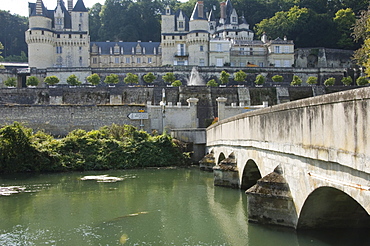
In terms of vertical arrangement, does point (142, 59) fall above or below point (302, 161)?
above

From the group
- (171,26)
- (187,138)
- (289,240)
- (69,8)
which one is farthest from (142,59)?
(289,240)

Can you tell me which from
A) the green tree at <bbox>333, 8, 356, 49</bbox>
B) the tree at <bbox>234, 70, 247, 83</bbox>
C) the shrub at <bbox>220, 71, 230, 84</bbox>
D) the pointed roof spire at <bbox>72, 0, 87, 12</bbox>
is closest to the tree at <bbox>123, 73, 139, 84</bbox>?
the shrub at <bbox>220, 71, 230, 84</bbox>

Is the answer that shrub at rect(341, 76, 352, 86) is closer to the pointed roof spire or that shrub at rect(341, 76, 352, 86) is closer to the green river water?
the pointed roof spire

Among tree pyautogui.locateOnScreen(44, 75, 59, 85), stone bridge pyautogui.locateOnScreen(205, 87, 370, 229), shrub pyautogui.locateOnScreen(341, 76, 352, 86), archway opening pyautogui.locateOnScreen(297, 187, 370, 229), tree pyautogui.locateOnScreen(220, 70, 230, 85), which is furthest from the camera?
tree pyautogui.locateOnScreen(220, 70, 230, 85)

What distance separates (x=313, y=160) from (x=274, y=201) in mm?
2268

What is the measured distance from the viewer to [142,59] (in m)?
70.1

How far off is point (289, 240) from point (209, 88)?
40.9 m

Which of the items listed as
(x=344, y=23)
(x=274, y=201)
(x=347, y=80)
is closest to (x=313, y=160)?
(x=274, y=201)

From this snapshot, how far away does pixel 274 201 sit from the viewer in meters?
11.0

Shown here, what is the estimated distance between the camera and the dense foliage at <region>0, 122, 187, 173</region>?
86.3 feet

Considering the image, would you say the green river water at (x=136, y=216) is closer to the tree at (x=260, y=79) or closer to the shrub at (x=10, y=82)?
the tree at (x=260, y=79)

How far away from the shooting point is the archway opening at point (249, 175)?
16.4 m

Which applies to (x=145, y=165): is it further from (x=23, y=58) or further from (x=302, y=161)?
(x=23, y=58)

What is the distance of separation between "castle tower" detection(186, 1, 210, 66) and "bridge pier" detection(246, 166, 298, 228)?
55.1 m
